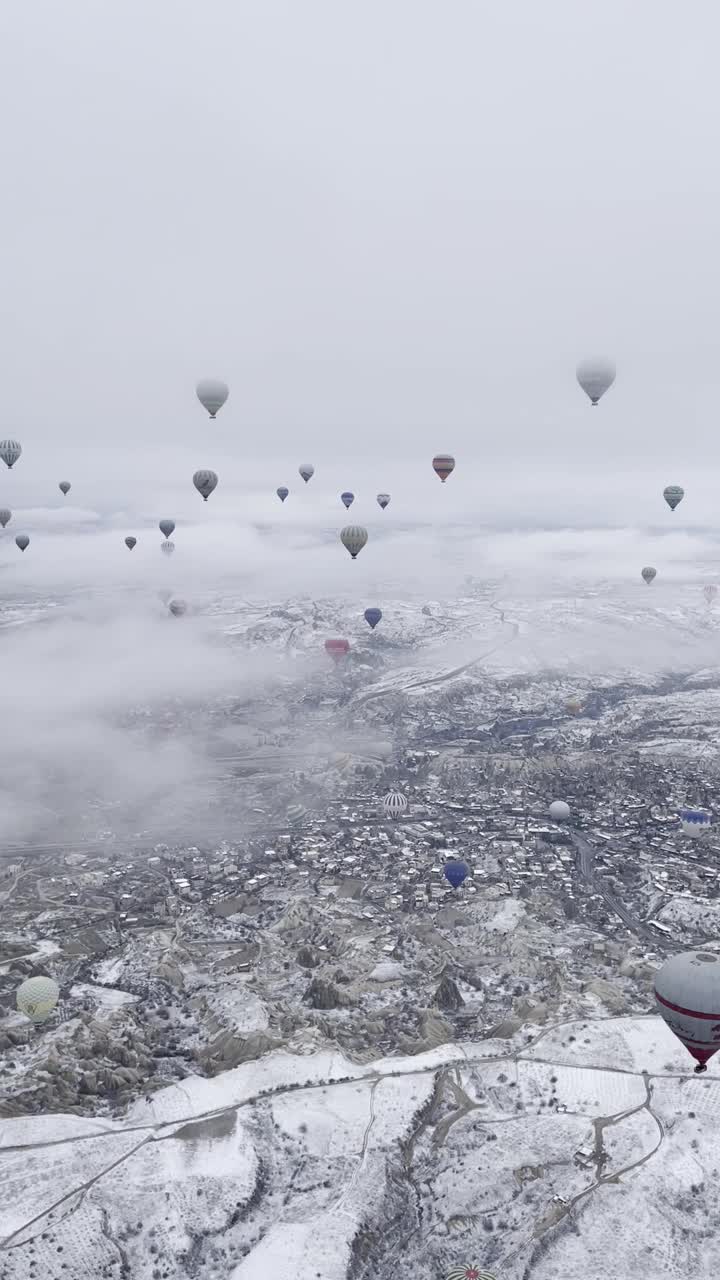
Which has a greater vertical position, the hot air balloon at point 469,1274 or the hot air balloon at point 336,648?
the hot air balloon at point 469,1274

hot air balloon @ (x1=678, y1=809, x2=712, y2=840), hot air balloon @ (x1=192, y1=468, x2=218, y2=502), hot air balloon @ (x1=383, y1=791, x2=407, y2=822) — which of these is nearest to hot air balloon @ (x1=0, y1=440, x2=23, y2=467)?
hot air balloon @ (x1=192, y1=468, x2=218, y2=502)

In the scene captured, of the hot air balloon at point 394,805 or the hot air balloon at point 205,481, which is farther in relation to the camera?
the hot air balloon at point 394,805

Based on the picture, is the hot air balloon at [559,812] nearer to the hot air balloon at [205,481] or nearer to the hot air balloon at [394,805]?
the hot air balloon at [394,805]

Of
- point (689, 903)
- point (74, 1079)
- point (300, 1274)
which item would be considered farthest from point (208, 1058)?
point (689, 903)

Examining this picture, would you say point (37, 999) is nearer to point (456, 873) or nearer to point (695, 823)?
point (456, 873)

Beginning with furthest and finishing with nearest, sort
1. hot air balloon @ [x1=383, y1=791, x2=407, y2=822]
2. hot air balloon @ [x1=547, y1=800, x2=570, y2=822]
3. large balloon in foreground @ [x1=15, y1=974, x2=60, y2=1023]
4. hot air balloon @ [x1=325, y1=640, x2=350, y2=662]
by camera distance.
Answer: hot air balloon @ [x1=325, y1=640, x2=350, y2=662]
hot air balloon @ [x1=383, y1=791, x2=407, y2=822]
hot air balloon @ [x1=547, y1=800, x2=570, y2=822]
large balloon in foreground @ [x1=15, y1=974, x2=60, y2=1023]

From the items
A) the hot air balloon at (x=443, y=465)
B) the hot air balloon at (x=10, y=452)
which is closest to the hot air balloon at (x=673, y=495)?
the hot air balloon at (x=443, y=465)

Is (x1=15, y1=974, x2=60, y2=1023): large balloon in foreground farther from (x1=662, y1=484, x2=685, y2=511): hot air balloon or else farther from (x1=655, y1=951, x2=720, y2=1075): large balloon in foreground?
(x1=662, y1=484, x2=685, y2=511): hot air balloon
